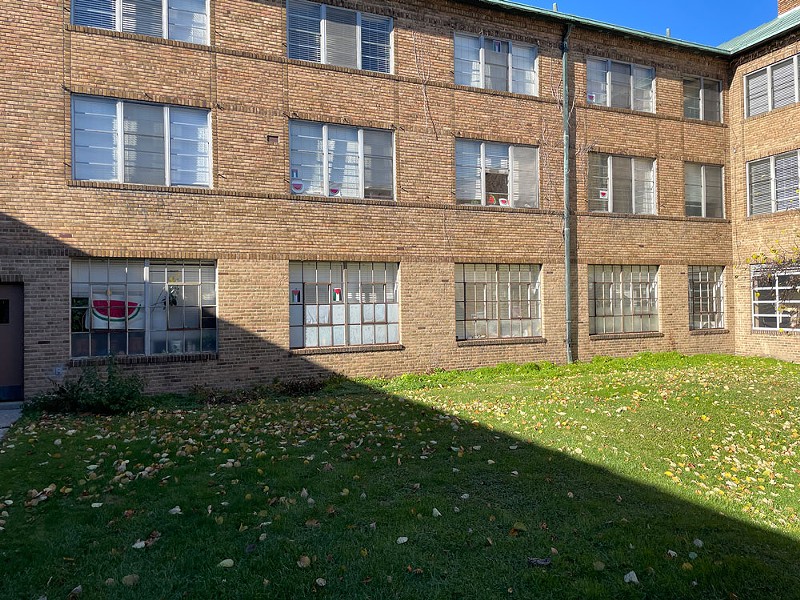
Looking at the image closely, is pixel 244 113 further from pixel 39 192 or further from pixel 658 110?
pixel 658 110

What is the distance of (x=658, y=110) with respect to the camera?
16.1 meters

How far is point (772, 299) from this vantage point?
16.2 m

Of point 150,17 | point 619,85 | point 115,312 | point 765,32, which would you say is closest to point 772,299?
point 619,85

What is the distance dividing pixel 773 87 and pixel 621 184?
528 cm

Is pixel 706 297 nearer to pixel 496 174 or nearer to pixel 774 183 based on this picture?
pixel 774 183

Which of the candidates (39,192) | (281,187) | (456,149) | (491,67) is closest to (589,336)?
(456,149)

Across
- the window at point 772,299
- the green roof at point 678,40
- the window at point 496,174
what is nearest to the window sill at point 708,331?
the window at point 772,299

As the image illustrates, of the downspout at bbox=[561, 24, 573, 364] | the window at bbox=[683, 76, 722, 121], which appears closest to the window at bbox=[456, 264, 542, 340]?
the downspout at bbox=[561, 24, 573, 364]

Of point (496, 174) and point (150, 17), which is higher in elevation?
point (150, 17)

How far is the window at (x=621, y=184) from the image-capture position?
50.5 feet

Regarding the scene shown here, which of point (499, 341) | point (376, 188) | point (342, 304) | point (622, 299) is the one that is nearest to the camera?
point (342, 304)

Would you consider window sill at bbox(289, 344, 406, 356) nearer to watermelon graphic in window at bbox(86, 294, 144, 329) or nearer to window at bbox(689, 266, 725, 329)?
watermelon graphic in window at bbox(86, 294, 144, 329)

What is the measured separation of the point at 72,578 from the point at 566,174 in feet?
45.1

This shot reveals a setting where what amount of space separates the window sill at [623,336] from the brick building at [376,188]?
2.7 inches
